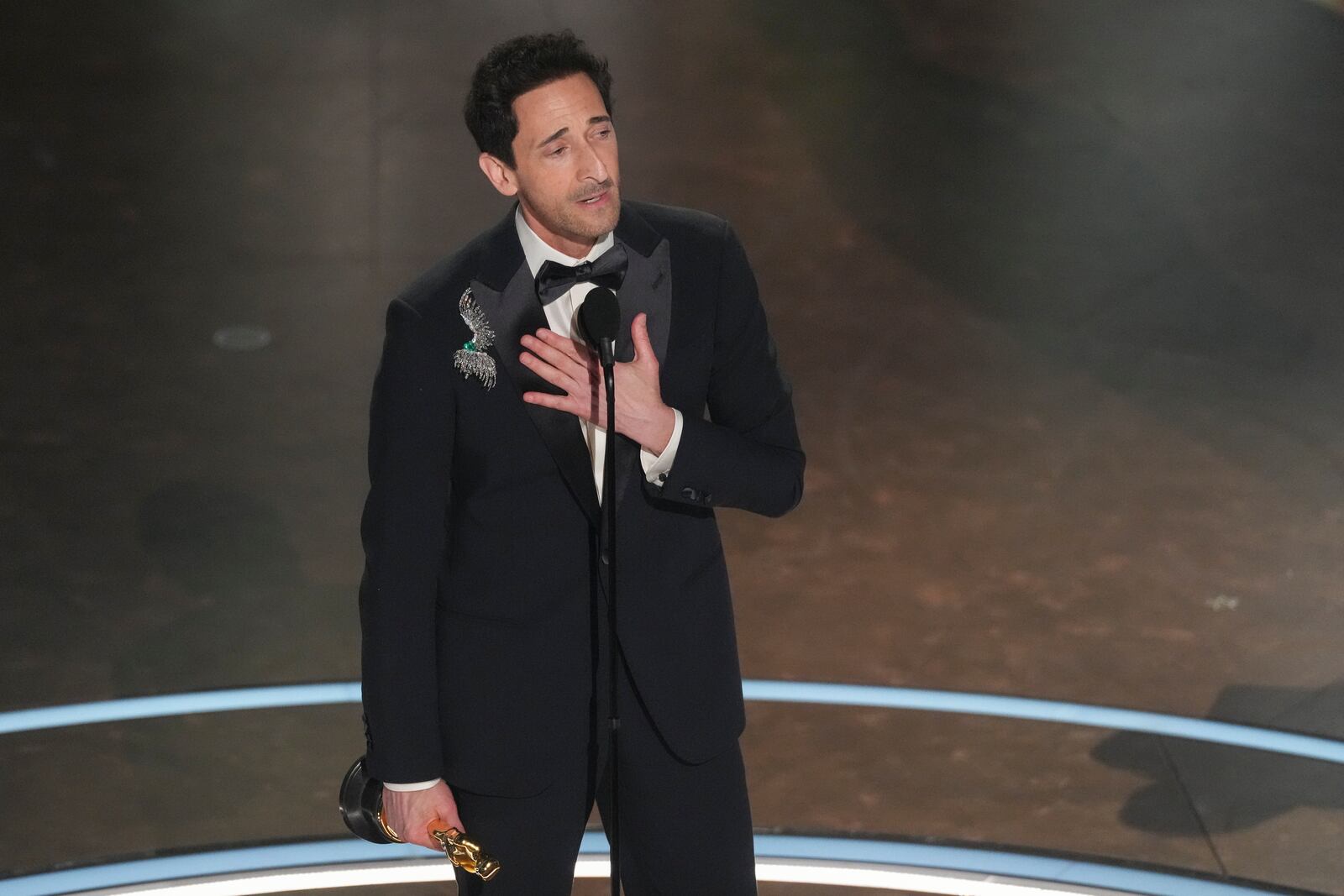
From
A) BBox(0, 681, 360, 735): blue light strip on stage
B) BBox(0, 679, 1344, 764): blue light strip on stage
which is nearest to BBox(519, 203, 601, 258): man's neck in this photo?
BBox(0, 679, 1344, 764): blue light strip on stage

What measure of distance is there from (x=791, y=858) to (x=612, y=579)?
1.41 metres

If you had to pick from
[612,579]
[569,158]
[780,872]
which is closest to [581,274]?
[569,158]

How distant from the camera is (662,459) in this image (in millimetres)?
2115

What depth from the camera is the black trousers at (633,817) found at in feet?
7.36

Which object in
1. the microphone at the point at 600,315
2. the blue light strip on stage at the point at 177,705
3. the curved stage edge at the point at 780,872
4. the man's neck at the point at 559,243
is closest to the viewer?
the microphone at the point at 600,315

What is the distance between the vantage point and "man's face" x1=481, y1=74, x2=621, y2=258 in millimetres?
2064

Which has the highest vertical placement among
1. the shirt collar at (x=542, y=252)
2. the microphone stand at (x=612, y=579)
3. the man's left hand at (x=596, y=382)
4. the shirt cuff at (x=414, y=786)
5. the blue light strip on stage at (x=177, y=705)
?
the shirt collar at (x=542, y=252)

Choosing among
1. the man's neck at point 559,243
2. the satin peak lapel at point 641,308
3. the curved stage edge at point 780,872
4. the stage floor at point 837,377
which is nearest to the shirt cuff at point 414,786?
the satin peak lapel at point 641,308

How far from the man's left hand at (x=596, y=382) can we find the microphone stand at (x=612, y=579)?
3cm

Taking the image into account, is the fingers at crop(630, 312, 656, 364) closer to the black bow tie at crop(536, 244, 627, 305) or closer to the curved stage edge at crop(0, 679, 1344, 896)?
the black bow tie at crop(536, 244, 627, 305)

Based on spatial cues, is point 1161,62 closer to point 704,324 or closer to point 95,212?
point 95,212

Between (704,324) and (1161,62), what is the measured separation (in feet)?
17.1

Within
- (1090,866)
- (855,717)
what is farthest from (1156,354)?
(1090,866)

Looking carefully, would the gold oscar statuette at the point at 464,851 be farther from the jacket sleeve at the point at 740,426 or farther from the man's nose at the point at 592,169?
the man's nose at the point at 592,169
